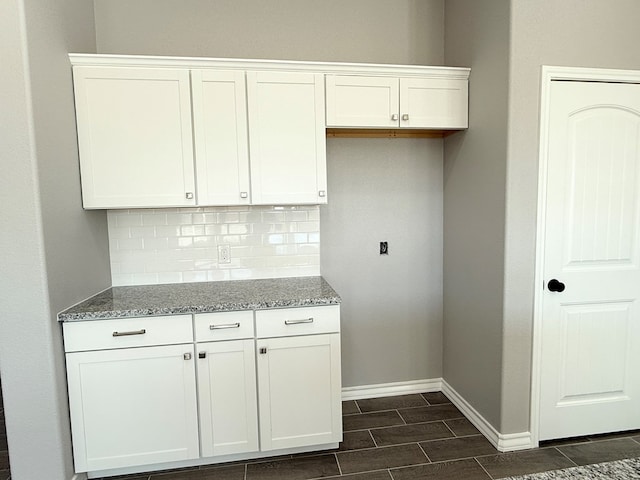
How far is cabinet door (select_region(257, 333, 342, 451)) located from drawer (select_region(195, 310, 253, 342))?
4.7 inches

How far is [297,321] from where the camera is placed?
85.1 inches

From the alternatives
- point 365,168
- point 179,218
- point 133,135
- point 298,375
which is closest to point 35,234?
point 133,135

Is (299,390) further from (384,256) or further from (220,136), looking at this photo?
(220,136)

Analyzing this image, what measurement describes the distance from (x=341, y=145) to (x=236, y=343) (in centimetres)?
153

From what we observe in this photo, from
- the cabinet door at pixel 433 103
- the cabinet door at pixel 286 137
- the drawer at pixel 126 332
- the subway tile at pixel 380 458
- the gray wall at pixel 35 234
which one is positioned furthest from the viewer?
the cabinet door at pixel 433 103

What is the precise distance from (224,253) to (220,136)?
31.2 inches

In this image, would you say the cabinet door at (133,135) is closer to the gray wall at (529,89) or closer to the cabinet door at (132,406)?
the cabinet door at (132,406)

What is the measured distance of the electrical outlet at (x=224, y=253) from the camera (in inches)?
105

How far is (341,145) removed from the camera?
280 cm

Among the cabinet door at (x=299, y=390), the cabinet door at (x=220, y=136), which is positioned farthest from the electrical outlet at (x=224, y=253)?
the cabinet door at (x=299, y=390)

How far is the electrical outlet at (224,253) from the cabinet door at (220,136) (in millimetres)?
424

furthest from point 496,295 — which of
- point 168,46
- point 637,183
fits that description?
point 168,46

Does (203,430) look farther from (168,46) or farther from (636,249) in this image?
(636,249)

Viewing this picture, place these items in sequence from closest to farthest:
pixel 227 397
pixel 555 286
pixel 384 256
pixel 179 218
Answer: pixel 227 397 → pixel 555 286 → pixel 179 218 → pixel 384 256
